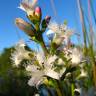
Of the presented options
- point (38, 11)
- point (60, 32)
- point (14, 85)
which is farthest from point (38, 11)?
point (14, 85)

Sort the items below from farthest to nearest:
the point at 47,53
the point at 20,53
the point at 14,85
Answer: the point at 14,85, the point at 20,53, the point at 47,53

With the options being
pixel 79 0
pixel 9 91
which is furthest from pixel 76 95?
pixel 9 91

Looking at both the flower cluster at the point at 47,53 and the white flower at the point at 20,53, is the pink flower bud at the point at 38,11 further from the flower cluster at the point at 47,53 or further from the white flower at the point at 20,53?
the white flower at the point at 20,53

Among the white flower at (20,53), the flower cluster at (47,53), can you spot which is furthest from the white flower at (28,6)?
the white flower at (20,53)

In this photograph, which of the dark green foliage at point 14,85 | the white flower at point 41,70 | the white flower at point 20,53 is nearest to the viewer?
the white flower at point 41,70

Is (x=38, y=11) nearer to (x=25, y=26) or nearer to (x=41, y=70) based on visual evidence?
(x=25, y=26)

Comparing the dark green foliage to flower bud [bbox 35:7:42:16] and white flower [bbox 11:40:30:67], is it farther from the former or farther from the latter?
flower bud [bbox 35:7:42:16]

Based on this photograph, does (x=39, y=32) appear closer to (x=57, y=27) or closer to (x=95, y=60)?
(x=57, y=27)

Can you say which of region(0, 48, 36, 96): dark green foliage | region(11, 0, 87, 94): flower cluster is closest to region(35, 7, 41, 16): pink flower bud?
region(11, 0, 87, 94): flower cluster
